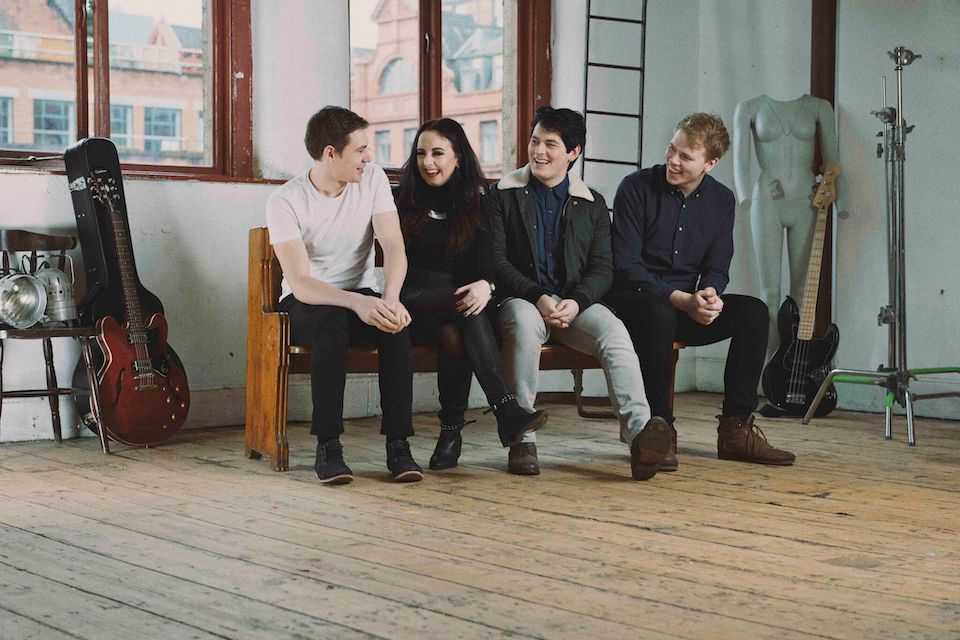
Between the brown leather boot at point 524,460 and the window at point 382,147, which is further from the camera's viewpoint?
the window at point 382,147

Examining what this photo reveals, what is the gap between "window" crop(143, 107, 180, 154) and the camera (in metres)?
4.79

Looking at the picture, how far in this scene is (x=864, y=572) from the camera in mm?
2477

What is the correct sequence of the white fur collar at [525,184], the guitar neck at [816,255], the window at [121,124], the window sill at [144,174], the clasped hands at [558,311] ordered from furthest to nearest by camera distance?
the guitar neck at [816,255], the window at [121,124], the window sill at [144,174], the white fur collar at [525,184], the clasped hands at [558,311]

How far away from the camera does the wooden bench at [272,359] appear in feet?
12.2

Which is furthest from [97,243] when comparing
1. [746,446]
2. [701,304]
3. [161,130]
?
[746,446]

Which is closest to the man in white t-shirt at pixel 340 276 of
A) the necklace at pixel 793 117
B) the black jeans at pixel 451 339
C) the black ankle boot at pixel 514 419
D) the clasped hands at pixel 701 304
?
the black jeans at pixel 451 339

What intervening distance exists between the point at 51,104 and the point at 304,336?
1.63 metres

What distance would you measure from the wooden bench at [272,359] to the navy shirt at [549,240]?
0.71 ft

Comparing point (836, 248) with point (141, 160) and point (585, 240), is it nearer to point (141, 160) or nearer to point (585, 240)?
point (585, 240)

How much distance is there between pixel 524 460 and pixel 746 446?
776 mm

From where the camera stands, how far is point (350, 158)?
371 centimetres

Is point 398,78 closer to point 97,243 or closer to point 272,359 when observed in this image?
point 97,243

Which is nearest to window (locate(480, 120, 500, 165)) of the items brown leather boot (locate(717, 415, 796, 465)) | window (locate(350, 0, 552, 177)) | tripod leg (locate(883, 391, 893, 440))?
window (locate(350, 0, 552, 177))

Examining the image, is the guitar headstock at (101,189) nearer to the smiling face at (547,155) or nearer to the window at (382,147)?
the smiling face at (547,155)
